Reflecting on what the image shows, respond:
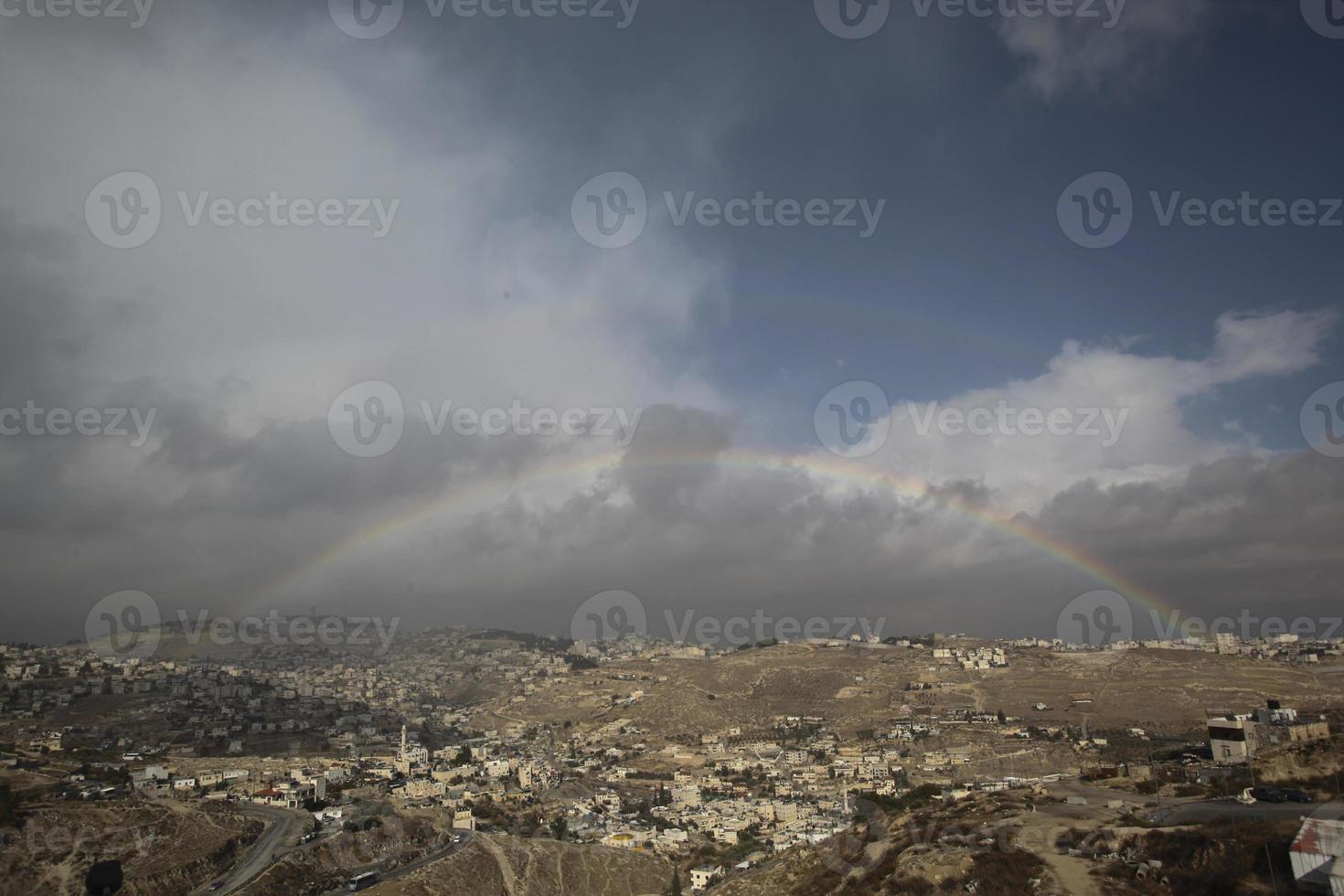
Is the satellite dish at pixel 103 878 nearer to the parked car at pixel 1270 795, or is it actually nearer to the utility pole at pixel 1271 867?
the utility pole at pixel 1271 867

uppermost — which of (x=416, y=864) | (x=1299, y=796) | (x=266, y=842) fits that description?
(x=1299, y=796)

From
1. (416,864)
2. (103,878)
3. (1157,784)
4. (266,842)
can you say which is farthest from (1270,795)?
(266,842)

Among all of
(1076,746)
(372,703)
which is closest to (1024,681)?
(1076,746)

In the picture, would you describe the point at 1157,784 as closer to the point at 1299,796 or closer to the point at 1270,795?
the point at 1270,795

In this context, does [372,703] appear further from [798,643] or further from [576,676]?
[798,643]

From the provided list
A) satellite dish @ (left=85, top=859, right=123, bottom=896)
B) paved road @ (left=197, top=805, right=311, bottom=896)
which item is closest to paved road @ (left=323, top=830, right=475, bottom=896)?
paved road @ (left=197, top=805, right=311, bottom=896)

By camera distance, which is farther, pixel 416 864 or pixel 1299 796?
pixel 416 864

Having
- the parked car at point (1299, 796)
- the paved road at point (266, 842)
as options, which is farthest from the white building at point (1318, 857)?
the paved road at point (266, 842)
